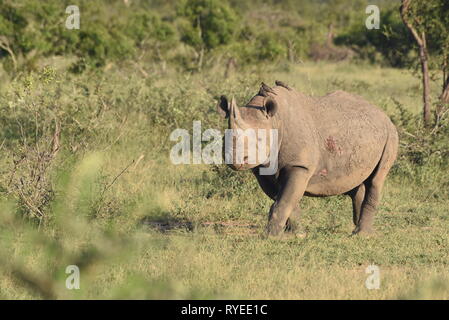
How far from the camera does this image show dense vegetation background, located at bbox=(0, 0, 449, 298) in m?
4.16

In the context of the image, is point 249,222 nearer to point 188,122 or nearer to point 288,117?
point 288,117

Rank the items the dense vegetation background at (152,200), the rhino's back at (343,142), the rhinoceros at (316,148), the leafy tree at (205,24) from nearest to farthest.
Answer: the dense vegetation background at (152,200) → the rhinoceros at (316,148) → the rhino's back at (343,142) → the leafy tree at (205,24)

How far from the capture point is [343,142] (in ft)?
27.3

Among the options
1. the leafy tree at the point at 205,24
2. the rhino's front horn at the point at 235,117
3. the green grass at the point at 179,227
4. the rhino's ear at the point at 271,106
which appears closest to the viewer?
the green grass at the point at 179,227

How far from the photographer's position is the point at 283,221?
25.9 feet

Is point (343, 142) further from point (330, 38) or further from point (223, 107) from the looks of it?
point (330, 38)

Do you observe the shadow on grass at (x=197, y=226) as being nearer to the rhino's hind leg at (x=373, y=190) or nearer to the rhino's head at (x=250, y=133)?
the rhino's hind leg at (x=373, y=190)

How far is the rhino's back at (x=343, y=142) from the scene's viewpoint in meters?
8.27

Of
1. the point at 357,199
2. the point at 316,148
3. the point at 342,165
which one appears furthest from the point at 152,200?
the point at 357,199

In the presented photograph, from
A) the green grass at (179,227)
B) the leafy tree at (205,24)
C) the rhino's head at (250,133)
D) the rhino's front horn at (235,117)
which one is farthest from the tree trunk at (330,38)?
the rhino's front horn at (235,117)

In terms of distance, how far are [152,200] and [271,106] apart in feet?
11.8

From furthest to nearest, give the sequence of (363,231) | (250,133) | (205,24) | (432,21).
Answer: (205,24)
(432,21)
(363,231)
(250,133)

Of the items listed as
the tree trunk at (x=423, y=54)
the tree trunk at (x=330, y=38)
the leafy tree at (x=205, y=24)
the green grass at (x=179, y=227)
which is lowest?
the green grass at (x=179, y=227)

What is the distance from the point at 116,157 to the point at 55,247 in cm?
833
